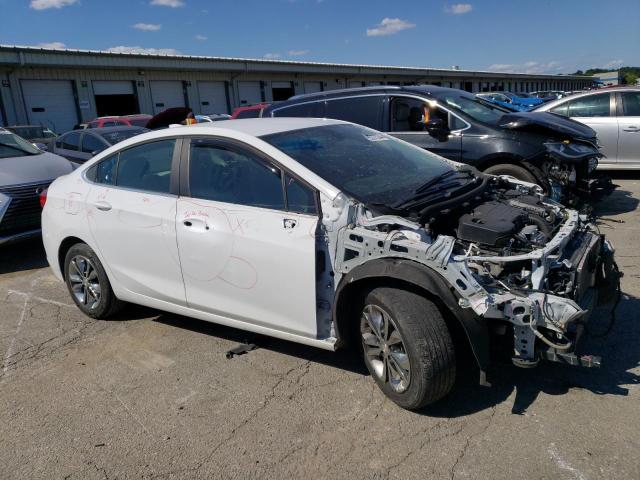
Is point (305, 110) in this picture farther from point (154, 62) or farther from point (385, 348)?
point (154, 62)

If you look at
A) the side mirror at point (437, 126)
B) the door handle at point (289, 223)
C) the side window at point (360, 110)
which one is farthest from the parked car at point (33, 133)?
the door handle at point (289, 223)

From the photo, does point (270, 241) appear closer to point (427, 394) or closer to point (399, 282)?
point (399, 282)

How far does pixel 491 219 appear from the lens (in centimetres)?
321

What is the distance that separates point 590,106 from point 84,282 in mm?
8554

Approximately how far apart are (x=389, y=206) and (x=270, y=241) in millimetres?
753

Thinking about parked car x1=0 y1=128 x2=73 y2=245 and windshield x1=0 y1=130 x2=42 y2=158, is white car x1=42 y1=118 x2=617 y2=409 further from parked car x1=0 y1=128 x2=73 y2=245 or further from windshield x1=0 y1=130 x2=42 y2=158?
windshield x1=0 y1=130 x2=42 y2=158

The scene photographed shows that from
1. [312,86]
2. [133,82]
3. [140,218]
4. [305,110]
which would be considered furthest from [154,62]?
[140,218]

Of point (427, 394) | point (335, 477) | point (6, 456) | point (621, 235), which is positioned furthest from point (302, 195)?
point (621, 235)

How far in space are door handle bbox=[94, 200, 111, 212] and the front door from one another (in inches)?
320

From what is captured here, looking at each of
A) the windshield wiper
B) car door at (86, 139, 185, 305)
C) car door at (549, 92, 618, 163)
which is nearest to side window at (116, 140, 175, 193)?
car door at (86, 139, 185, 305)

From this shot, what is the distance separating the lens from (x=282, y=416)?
316 cm

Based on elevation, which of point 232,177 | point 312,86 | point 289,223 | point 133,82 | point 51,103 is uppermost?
point 133,82

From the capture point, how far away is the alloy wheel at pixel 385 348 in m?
2.98

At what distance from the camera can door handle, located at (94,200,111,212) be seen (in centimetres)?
425
